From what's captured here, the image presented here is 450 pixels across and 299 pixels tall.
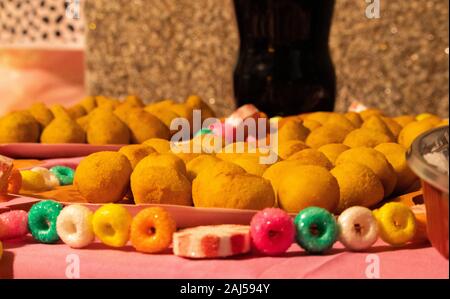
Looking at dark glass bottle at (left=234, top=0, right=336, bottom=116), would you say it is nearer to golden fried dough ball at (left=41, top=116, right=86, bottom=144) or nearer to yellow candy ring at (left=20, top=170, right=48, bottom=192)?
golden fried dough ball at (left=41, top=116, right=86, bottom=144)

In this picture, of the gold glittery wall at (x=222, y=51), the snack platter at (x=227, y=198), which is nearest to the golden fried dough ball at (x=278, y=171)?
the snack platter at (x=227, y=198)

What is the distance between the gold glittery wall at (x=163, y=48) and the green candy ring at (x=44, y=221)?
129cm

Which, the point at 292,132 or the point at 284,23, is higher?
the point at 284,23

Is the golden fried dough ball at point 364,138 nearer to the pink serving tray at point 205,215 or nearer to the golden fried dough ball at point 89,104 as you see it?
the pink serving tray at point 205,215

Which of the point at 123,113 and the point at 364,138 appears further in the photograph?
the point at 123,113

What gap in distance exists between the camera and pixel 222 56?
6.09 ft

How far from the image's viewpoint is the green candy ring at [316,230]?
52cm

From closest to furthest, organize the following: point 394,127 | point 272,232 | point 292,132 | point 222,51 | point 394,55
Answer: point 272,232
point 292,132
point 394,127
point 394,55
point 222,51

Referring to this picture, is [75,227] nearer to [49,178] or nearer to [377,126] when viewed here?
[49,178]

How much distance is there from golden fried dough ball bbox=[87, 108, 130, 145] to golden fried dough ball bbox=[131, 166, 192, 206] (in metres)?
0.33

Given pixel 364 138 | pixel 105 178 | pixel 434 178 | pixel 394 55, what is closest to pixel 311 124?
pixel 364 138

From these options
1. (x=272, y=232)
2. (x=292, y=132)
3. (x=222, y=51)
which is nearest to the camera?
(x=272, y=232)

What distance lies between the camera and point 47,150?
0.91m

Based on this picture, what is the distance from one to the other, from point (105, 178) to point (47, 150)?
1.03 ft
